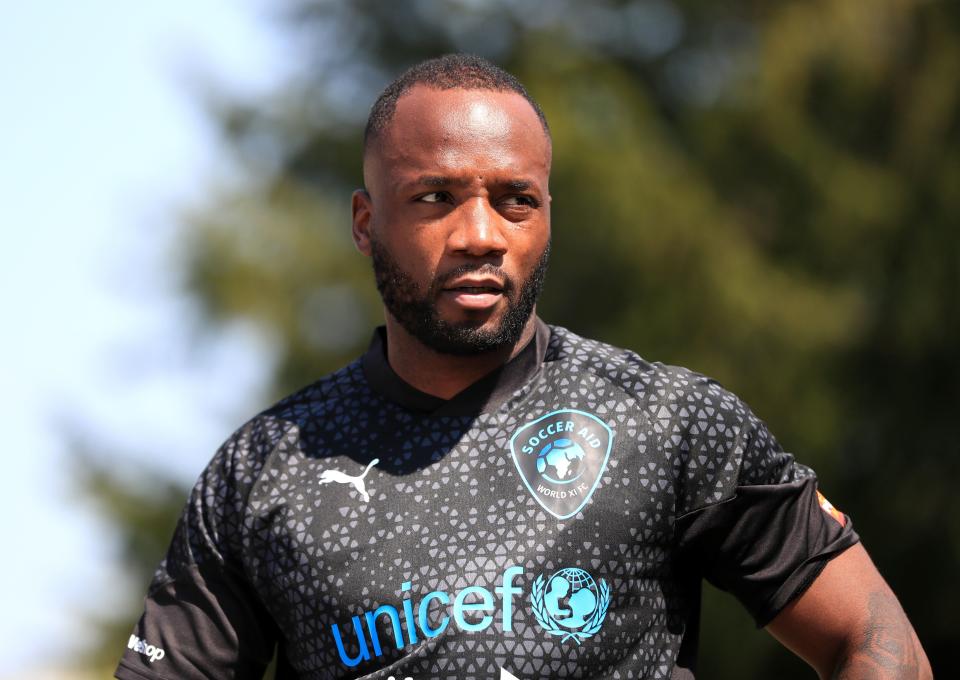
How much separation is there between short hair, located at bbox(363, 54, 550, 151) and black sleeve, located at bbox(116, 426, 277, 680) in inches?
29.6

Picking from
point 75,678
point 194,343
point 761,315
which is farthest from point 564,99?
point 75,678

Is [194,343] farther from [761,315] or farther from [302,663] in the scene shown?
[302,663]

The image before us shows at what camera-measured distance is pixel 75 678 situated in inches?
465

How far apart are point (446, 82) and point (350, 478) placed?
0.81 m

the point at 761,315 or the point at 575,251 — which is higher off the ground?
the point at 575,251

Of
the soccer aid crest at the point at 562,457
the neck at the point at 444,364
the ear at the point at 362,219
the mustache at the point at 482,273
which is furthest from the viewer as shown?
the ear at the point at 362,219

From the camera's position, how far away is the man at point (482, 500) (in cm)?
254

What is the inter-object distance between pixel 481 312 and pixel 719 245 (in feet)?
23.7

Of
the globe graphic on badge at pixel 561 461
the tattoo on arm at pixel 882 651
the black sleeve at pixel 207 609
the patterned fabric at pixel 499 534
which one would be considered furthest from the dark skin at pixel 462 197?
the tattoo on arm at pixel 882 651

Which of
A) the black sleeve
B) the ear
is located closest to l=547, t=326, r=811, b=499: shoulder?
the ear

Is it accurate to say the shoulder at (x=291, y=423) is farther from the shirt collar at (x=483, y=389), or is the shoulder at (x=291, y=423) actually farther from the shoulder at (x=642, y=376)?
the shoulder at (x=642, y=376)

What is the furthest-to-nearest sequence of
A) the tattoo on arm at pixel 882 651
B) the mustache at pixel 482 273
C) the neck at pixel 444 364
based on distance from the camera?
the neck at pixel 444 364
the mustache at pixel 482 273
the tattoo on arm at pixel 882 651

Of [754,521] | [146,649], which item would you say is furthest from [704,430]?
[146,649]

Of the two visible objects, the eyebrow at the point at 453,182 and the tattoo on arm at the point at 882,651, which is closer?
the tattoo on arm at the point at 882,651
